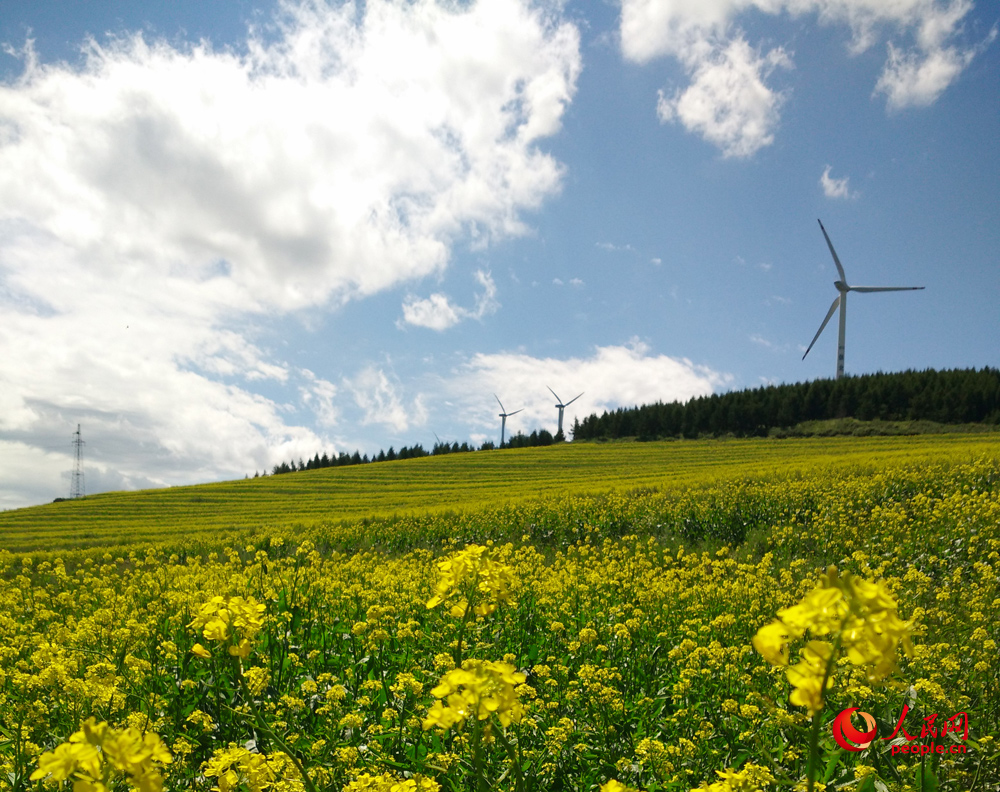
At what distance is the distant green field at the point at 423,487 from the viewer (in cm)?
2166

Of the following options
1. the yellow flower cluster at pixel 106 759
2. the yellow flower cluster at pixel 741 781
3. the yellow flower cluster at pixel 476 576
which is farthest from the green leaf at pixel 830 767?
the yellow flower cluster at pixel 106 759

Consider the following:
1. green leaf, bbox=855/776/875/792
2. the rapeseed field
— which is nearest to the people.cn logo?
the rapeseed field

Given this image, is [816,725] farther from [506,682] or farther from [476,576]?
[476,576]

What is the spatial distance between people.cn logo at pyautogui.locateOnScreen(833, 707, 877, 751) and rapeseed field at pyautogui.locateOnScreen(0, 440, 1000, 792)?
15mm

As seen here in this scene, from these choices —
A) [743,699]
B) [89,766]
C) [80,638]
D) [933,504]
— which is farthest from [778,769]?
[933,504]

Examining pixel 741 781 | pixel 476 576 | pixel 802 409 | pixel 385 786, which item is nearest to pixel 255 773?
pixel 385 786

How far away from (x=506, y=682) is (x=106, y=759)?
39.8 inches

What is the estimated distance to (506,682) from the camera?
169 cm

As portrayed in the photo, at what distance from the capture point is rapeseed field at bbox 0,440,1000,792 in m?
1.67

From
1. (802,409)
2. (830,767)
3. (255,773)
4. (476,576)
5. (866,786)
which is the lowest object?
(830,767)

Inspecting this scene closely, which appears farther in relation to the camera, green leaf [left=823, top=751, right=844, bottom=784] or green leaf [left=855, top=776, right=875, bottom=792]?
green leaf [left=823, top=751, right=844, bottom=784]

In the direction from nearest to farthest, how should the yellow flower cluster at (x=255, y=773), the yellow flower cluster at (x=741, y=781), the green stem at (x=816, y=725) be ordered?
the green stem at (x=816, y=725) < the yellow flower cluster at (x=741, y=781) < the yellow flower cluster at (x=255, y=773)

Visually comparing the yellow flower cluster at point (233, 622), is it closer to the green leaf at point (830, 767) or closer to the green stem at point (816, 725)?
the green stem at point (816, 725)

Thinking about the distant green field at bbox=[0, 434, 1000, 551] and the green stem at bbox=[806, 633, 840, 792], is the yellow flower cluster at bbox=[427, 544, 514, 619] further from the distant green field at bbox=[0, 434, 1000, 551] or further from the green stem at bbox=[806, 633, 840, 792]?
the distant green field at bbox=[0, 434, 1000, 551]
